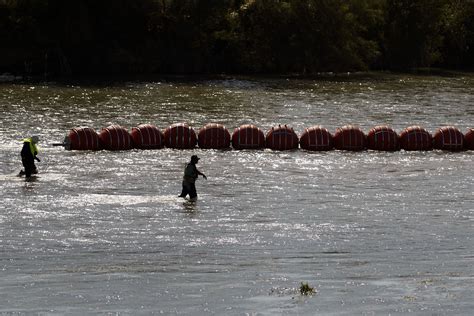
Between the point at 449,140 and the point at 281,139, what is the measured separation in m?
6.95

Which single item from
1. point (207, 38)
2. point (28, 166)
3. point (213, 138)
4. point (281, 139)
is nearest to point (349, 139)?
point (281, 139)

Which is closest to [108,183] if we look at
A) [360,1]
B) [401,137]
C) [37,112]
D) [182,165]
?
[182,165]

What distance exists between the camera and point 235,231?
2734 cm

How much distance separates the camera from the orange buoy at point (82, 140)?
41812 mm

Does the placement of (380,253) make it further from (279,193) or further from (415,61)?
(415,61)

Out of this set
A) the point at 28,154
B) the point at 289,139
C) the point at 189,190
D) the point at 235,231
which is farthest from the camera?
the point at 289,139

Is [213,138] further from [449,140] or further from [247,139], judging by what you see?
[449,140]

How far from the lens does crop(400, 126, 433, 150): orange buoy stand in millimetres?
43531

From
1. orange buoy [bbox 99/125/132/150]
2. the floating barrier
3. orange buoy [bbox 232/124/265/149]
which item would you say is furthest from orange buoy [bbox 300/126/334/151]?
orange buoy [bbox 99/125/132/150]

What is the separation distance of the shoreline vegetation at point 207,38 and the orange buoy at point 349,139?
3878 cm

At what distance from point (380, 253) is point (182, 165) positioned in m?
15.4

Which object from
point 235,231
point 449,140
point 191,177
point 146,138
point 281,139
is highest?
point 191,177

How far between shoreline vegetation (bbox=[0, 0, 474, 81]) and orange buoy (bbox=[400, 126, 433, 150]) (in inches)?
1563

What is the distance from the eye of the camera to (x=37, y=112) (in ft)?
183
